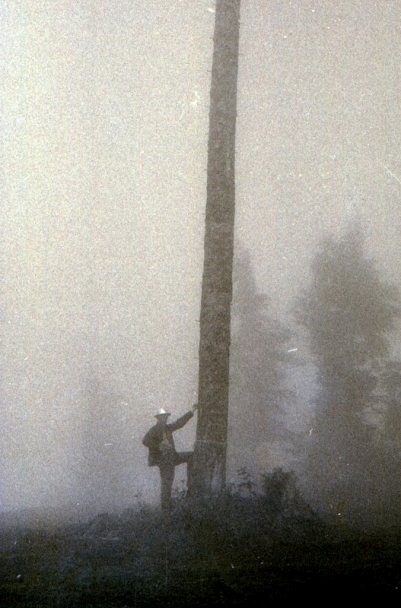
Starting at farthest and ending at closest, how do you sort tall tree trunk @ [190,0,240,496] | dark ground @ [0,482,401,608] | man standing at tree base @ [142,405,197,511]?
man standing at tree base @ [142,405,197,511] < tall tree trunk @ [190,0,240,496] < dark ground @ [0,482,401,608]

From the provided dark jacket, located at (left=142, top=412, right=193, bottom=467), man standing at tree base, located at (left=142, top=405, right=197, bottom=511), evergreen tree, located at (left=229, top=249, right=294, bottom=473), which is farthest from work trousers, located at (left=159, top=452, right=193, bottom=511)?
evergreen tree, located at (left=229, top=249, right=294, bottom=473)

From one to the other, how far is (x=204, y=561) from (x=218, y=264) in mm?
Answer: 4824

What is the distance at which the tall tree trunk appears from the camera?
28.4ft

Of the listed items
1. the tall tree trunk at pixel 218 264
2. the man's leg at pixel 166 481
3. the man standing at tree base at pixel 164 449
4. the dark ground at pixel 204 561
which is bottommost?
the dark ground at pixel 204 561

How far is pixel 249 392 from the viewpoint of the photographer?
2842 centimetres

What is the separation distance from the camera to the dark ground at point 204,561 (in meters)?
4.62

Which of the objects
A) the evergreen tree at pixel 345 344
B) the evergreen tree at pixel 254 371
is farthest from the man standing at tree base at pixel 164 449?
the evergreen tree at pixel 254 371

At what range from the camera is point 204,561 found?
5801 mm

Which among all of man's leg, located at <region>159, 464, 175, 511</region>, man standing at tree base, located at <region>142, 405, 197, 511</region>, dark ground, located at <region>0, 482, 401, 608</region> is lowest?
dark ground, located at <region>0, 482, 401, 608</region>

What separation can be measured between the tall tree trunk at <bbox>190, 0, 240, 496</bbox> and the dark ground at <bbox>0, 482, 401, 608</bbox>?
2.98ft

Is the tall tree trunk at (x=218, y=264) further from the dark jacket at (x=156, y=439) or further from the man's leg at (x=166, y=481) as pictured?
the dark jacket at (x=156, y=439)

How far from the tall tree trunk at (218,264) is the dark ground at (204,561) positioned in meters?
0.91

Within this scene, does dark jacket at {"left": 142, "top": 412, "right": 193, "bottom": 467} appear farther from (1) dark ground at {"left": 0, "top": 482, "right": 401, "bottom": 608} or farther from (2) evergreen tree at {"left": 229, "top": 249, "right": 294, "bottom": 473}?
(2) evergreen tree at {"left": 229, "top": 249, "right": 294, "bottom": 473}

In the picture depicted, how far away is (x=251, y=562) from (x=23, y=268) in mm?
154846
